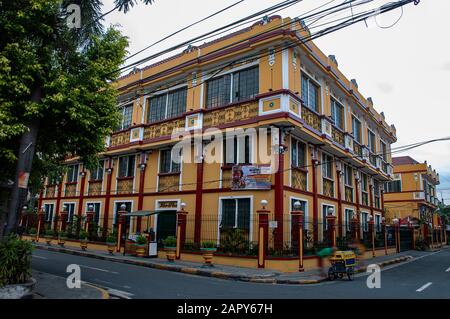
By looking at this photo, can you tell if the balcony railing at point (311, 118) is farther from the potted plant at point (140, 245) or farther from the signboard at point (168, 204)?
the potted plant at point (140, 245)

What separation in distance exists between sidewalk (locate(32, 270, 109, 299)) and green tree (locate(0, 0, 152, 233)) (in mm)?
1760

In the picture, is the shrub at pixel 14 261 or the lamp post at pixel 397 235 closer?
the shrub at pixel 14 261

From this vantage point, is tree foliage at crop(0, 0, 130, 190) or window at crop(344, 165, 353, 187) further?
window at crop(344, 165, 353, 187)

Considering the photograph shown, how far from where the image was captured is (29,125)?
9.57 m

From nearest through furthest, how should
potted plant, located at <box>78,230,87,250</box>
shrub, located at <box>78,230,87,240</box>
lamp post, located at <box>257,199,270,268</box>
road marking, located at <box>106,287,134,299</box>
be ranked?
road marking, located at <box>106,287,134,299</box>
lamp post, located at <box>257,199,270,268</box>
potted plant, located at <box>78,230,87,250</box>
shrub, located at <box>78,230,87,240</box>

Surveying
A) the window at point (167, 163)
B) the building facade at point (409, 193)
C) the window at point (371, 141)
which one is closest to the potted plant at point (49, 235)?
the window at point (167, 163)

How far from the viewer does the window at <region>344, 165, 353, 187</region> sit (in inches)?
887

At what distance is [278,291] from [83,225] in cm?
1736

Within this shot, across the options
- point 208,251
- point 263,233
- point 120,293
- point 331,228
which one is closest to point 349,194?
point 331,228

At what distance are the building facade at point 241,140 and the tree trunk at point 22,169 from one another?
628cm

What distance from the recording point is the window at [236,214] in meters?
15.8

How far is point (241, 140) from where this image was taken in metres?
16.8

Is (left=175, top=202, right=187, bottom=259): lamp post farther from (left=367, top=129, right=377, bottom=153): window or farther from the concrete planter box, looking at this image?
(left=367, top=129, right=377, bottom=153): window

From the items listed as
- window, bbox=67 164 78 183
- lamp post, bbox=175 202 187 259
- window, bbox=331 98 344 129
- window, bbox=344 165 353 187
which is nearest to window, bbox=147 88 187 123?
lamp post, bbox=175 202 187 259
